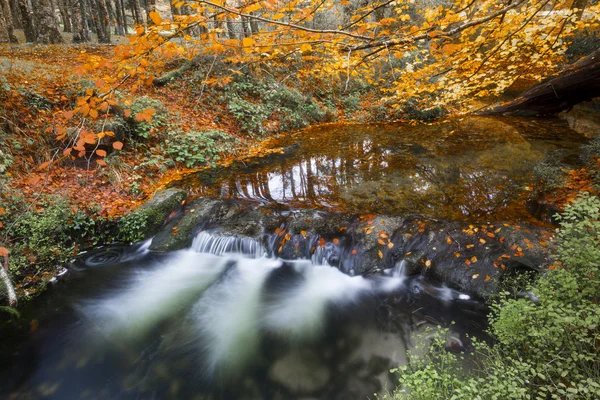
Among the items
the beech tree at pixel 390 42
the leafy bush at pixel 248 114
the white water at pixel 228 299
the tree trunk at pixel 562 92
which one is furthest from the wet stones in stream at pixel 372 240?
the tree trunk at pixel 562 92

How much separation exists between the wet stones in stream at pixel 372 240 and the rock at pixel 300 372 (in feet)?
6.11

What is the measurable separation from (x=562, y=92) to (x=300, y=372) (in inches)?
415

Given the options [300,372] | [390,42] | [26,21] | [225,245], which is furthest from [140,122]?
[26,21]

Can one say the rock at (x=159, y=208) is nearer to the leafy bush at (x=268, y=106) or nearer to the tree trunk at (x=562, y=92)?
the leafy bush at (x=268, y=106)

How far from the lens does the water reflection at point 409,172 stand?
630 centimetres

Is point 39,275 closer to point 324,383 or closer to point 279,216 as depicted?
point 279,216

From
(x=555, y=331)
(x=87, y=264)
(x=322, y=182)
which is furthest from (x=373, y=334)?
(x=87, y=264)

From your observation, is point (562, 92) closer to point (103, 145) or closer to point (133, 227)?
point (133, 227)

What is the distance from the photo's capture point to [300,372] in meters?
3.79

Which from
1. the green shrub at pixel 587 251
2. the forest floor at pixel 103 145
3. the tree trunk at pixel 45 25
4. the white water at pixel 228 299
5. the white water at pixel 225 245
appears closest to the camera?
the green shrub at pixel 587 251

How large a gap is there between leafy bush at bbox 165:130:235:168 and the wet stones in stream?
7.34 feet

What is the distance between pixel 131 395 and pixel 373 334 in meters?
3.37

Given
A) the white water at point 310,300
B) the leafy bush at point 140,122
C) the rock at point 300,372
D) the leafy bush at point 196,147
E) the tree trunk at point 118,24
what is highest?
the tree trunk at point 118,24

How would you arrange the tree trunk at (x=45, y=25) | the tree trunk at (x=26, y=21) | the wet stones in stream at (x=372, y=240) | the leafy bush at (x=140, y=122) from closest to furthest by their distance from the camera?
the wet stones in stream at (x=372, y=240)
the leafy bush at (x=140, y=122)
the tree trunk at (x=45, y=25)
the tree trunk at (x=26, y=21)
